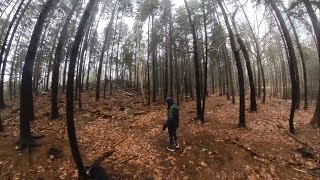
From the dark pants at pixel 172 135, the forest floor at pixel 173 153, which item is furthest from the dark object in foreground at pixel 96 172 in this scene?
the dark pants at pixel 172 135

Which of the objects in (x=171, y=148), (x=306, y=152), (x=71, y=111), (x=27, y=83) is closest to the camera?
(x=71, y=111)

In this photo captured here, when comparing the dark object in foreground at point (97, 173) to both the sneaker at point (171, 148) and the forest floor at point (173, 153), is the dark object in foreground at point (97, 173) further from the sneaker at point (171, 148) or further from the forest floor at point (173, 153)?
the sneaker at point (171, 148)

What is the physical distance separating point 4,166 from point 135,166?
173 inches

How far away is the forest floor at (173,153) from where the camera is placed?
834 cm

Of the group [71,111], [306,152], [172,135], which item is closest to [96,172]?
[71,111]

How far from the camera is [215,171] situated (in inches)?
332

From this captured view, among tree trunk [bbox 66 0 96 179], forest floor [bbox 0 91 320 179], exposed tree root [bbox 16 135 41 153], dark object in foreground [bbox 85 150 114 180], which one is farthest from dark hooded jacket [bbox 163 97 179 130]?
exposed tree root [bbox 16 135 41 153]

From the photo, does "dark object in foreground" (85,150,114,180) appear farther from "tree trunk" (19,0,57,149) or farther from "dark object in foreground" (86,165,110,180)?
"tree trunk" (19,0,57,149)

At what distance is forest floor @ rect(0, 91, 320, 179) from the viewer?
8344 millimetres

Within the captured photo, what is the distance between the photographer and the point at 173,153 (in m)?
9.69

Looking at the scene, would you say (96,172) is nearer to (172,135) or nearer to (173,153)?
(173,153)

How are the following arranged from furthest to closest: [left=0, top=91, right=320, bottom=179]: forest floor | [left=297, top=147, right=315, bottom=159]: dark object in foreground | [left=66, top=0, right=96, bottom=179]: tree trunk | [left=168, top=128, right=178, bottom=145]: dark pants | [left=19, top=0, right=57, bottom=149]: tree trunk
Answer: [left=19, top=0, right=57, bottom=149]: tree trunk → [left=168, top=128, right=178, bottom=145]: dark pants → [left=297, top=147, right=315, bottom=159]: dark object in foreground → [left=0, top=91, right=320, bottom=179]: forest floor → [left=66, top=0, right=96, bottom=179]: tree trunk

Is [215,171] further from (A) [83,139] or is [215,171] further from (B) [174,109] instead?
(A) [83,139]

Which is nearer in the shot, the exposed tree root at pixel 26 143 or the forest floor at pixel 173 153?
the forest floor at pixel 173 153
